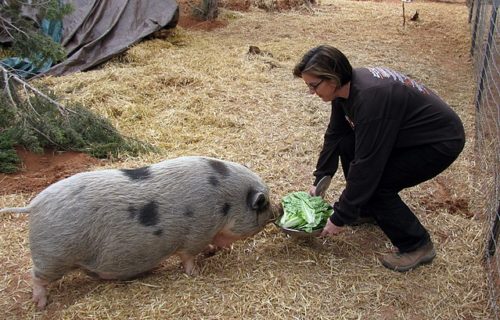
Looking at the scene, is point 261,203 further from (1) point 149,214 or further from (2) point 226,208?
(1) point 149,214

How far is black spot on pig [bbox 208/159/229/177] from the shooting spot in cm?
354

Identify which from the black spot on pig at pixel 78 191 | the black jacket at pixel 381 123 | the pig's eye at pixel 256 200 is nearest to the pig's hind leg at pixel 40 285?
the black spot on pig at pixel 78 191

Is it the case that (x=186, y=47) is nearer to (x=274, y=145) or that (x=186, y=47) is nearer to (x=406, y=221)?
(x=274, y=145)

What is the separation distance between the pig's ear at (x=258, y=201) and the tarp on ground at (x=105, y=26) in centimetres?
545

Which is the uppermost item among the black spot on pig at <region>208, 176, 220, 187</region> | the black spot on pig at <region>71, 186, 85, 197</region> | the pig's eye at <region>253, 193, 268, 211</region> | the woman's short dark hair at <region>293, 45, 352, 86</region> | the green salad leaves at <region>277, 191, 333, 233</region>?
the woman's short dark hair at <region>293, 45, 352, 86</region>

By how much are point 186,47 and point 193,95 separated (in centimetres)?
275

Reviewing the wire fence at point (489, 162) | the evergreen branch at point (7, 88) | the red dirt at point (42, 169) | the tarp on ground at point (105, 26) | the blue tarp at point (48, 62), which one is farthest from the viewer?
the tarp on ground at point (105, 26)

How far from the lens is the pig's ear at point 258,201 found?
354cm

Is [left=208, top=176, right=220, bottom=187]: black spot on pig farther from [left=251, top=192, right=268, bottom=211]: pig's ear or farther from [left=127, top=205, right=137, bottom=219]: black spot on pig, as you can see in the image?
[left=127, top=205, right=137, bottom=219]: black spot on pig

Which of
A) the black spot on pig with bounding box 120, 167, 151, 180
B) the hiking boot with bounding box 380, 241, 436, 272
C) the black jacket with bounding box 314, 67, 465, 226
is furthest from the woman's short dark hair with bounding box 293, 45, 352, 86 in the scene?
the hiking boot with bounding box 380, 241, 436, 272

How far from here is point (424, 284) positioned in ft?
11.5

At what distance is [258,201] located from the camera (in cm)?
356

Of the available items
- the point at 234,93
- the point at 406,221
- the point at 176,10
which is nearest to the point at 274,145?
the point at 234,93

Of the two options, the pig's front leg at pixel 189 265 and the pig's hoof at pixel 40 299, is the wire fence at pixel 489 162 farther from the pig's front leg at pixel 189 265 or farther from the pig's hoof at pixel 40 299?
the pig's hoof at pixel 40 299
